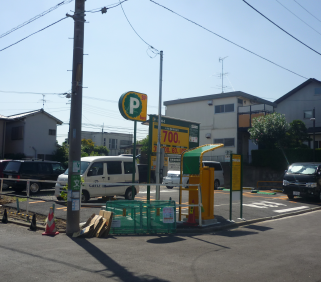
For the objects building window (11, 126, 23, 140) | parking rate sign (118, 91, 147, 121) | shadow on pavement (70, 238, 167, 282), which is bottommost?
shadow on pavement (70, 238, 167, 282)

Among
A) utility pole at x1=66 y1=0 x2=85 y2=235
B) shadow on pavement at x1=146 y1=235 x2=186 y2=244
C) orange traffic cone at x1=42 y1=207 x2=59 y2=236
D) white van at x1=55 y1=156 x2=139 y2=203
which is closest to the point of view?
shadow on pavement at x1=146 y1=235 x2=186 y2=244

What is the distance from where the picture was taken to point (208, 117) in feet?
118

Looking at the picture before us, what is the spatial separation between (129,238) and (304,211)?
9.07 metres

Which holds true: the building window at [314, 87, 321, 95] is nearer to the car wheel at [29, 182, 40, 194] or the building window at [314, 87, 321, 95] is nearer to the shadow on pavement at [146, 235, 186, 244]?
the car wheel at [29, 182, 40, 194]

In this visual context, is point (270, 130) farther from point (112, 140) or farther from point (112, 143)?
point (112, 140)

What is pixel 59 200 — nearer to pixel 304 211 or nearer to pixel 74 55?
pixel 74 55

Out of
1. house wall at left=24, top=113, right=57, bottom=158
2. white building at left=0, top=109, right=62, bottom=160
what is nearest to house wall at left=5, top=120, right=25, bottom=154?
white building at left=0, top=109, right=62, bottom=160

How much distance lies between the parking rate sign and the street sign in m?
0.45

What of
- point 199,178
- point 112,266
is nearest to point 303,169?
point 199,178

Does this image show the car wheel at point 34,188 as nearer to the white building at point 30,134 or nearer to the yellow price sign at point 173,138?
the yellow price sign at point 173,138

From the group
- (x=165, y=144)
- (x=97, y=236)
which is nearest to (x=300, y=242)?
(x=97, y=236)

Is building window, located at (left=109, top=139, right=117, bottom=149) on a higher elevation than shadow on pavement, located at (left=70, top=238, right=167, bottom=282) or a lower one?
higher

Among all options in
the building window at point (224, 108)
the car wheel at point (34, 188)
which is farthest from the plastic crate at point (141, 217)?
the building window at point (224, 108)

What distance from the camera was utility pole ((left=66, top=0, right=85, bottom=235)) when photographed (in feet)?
29.7
